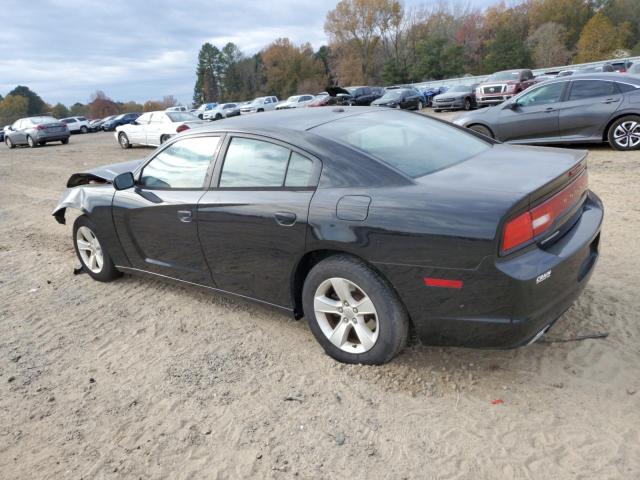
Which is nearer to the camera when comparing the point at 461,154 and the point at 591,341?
the point at 591,341

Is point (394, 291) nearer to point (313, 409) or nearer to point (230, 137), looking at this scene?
point (313, 409)

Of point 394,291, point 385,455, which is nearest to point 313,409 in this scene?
point 385,455

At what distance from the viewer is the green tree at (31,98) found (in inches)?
3810

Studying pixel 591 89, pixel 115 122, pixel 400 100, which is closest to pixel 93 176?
pixel 591 89

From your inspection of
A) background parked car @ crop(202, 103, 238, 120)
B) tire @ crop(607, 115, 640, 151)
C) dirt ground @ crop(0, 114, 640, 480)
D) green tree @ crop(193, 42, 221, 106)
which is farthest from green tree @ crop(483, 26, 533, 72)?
green tree @ crop(193, 42, 221, 106)

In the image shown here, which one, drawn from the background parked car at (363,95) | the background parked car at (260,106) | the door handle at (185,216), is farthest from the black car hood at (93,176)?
the background parked car at (260,106)

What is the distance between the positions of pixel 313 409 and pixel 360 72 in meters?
83.1

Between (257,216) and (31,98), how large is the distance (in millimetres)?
113261

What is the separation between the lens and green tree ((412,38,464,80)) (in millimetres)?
62719

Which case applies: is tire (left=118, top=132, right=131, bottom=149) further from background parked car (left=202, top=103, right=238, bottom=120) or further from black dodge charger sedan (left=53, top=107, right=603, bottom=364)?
background parked car (left=202, top=103, right=238, bottom=120)

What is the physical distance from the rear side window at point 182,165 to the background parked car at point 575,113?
7.84m

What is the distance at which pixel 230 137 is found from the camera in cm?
368

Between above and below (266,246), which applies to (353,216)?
above

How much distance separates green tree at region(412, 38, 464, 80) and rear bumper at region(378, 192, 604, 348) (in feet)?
215
